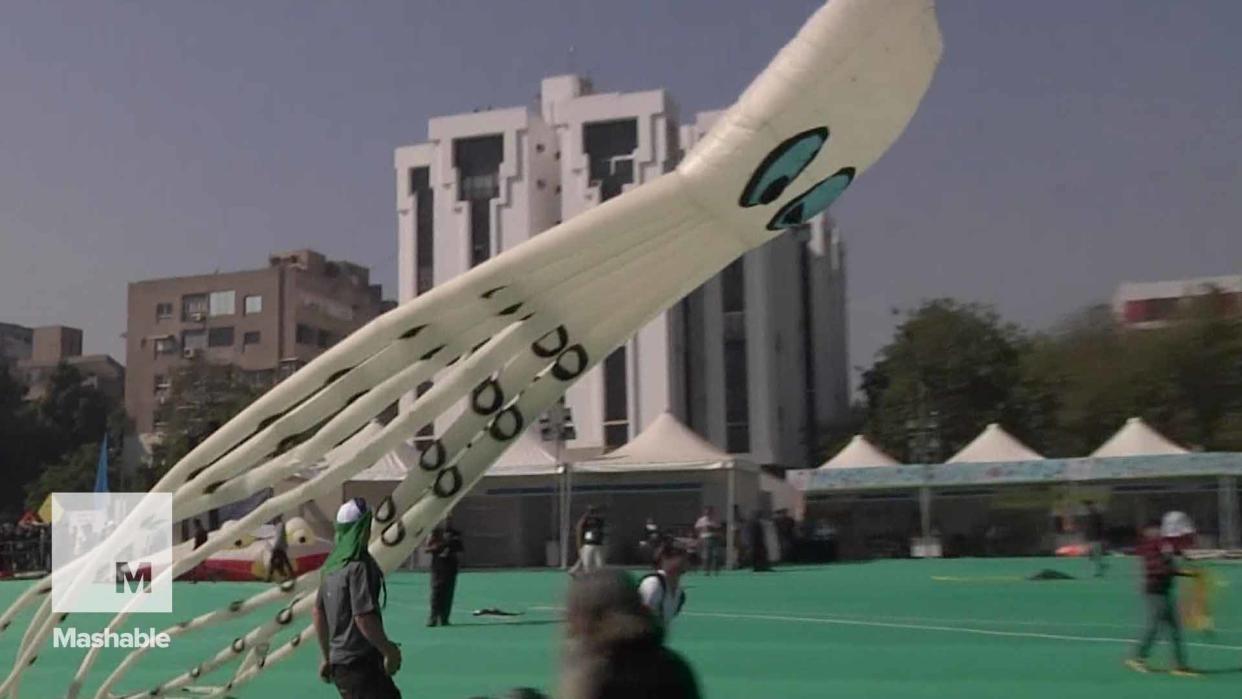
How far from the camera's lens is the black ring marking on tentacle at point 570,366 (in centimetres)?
758

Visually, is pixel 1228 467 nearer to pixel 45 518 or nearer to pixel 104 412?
pixel 45 518

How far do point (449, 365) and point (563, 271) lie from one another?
0.96 metres

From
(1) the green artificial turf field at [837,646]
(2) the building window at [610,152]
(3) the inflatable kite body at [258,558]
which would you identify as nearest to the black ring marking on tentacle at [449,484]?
(1) the green artificial turf field at [837,646]

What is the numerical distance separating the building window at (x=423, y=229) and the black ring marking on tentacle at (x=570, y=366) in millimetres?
54370

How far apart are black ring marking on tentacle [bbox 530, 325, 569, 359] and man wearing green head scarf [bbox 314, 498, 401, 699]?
4.51ft

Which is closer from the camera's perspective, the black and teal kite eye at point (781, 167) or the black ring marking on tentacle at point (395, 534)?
the black and teal kite eye at point (781, 167)

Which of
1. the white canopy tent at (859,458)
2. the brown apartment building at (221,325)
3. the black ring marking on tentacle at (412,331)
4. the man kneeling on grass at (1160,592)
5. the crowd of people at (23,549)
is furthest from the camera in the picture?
the brown apartment building at (221,325)

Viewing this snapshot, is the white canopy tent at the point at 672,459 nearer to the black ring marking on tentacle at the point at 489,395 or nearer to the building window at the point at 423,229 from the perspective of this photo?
the black ring marking on tentacle at the point at 489,395

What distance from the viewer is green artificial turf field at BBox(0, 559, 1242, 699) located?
11203 millimetres

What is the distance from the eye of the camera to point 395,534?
754 cm

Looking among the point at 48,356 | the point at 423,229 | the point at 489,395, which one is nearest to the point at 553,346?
the point at 489,395

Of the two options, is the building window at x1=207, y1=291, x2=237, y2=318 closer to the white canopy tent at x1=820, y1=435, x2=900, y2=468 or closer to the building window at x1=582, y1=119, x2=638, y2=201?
the building window at x1=582, y1=119, x2=638, y2=201

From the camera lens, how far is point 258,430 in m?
7.46

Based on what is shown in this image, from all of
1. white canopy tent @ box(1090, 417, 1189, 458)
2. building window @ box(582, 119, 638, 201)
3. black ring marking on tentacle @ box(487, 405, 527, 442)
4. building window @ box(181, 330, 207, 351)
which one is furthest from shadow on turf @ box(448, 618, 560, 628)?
building window @ box(181, 330, 207, 351)
